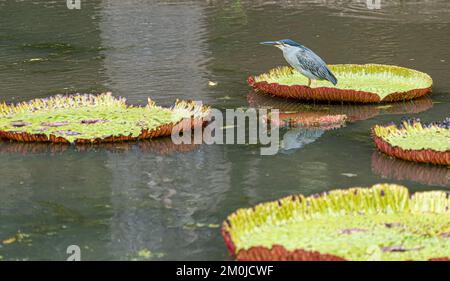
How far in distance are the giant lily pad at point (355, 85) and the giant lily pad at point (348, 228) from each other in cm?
270

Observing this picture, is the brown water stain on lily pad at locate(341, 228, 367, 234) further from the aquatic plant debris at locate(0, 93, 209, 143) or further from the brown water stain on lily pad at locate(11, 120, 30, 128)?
the brown water stain on lily pad at locate(11, 120, 30, 128)

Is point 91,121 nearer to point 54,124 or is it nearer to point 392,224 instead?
point 54,124

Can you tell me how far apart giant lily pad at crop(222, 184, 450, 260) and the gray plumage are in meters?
2.68

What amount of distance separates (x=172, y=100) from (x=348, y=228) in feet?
11.7

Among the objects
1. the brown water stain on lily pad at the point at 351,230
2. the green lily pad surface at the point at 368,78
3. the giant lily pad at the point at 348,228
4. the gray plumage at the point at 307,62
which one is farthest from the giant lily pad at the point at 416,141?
the brown water stain on lily pad at the point at 351,230

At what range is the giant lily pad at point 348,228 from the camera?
3.95 meters

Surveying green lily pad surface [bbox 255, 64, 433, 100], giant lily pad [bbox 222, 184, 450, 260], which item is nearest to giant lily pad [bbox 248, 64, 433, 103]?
green lily pad surface [bbox 255, 64, 433, 100]

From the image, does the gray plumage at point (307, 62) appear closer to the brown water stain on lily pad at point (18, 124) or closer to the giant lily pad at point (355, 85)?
the giant lily pad at point (355, 85)

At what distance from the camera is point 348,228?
4.29 m

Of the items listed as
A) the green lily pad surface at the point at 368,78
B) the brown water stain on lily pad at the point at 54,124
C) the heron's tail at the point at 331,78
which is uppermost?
the heron's tail at the point at 331,78

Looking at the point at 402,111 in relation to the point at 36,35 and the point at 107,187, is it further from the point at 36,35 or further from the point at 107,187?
the point at 36,35

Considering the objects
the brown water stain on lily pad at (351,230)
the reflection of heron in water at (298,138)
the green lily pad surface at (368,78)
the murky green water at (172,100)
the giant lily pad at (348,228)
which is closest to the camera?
the giant lily pad at (348,228)

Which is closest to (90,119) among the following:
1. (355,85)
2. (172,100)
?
(172,100)

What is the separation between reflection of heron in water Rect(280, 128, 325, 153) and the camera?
245 inches
